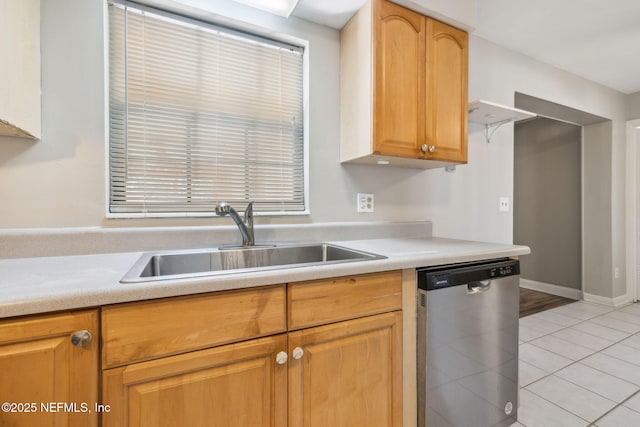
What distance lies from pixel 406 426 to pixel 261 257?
93 centimetres

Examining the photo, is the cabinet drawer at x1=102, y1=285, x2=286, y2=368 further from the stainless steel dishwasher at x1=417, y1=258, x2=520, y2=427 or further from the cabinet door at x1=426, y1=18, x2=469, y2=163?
the cabinet door at x1=426, y1=18, x2=469, y2=163

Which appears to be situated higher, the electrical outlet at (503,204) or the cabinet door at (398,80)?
the cabinet door at (398,80)

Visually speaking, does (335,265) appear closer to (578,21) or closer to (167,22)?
(167,22)

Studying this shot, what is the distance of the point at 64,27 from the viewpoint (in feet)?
Result: 3.97

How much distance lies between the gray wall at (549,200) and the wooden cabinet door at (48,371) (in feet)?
15.1

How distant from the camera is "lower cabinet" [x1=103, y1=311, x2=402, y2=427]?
0.77m

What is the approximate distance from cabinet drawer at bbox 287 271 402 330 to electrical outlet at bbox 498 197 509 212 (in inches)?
67.3

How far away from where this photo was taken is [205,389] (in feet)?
2.71

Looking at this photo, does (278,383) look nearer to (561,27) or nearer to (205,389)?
(205,389)

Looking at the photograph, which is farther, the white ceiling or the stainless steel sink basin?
the white ceiling

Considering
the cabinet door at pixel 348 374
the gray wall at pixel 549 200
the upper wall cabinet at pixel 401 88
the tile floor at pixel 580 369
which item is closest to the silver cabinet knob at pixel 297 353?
the cabinet door at pixel 348 374

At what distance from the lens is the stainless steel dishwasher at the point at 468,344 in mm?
1172

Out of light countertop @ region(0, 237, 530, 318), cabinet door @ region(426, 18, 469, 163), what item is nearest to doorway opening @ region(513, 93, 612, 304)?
cabinet door @ region(426, 18, 469, 163)

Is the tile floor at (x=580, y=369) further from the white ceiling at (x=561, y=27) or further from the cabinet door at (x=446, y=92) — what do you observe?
the white ceiling at (x=561, y=27)
